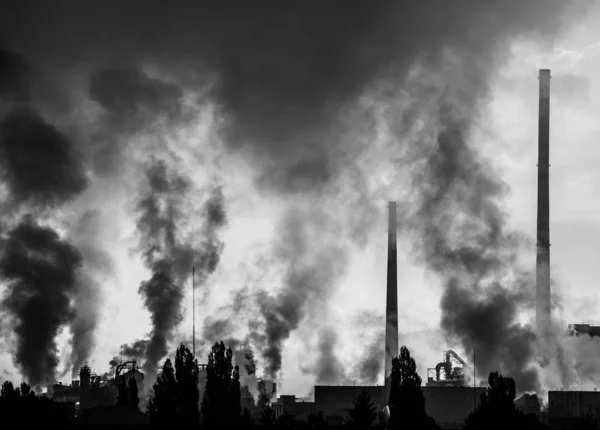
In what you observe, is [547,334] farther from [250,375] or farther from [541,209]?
[250,375]

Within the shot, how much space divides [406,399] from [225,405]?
13070 mm

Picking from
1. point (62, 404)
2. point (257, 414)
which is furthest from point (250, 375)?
point (62, 404)

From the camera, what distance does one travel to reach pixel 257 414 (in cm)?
10631

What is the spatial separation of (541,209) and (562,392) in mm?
15939

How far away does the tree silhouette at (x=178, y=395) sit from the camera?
80438mm

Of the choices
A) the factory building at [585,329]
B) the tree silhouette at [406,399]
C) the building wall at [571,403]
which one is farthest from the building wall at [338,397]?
the factory building at [585,329]

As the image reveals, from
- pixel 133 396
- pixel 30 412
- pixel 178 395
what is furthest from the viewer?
pixel 133 396

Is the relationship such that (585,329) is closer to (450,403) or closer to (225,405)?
(450,403)

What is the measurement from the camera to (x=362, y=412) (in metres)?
94.4

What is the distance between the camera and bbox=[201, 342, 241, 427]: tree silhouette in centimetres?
8181

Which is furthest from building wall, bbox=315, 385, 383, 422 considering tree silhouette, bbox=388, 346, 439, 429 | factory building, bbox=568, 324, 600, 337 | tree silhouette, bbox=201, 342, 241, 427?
factory building, bbox=568, 324, 600, 337

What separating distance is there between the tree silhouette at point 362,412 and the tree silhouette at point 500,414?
15861 millimetres

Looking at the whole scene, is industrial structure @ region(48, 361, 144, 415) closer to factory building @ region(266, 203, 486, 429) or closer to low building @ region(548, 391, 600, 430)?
factory building @ region(266, 203, 486, 429)

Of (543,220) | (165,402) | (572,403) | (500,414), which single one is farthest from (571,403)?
(165,402)
